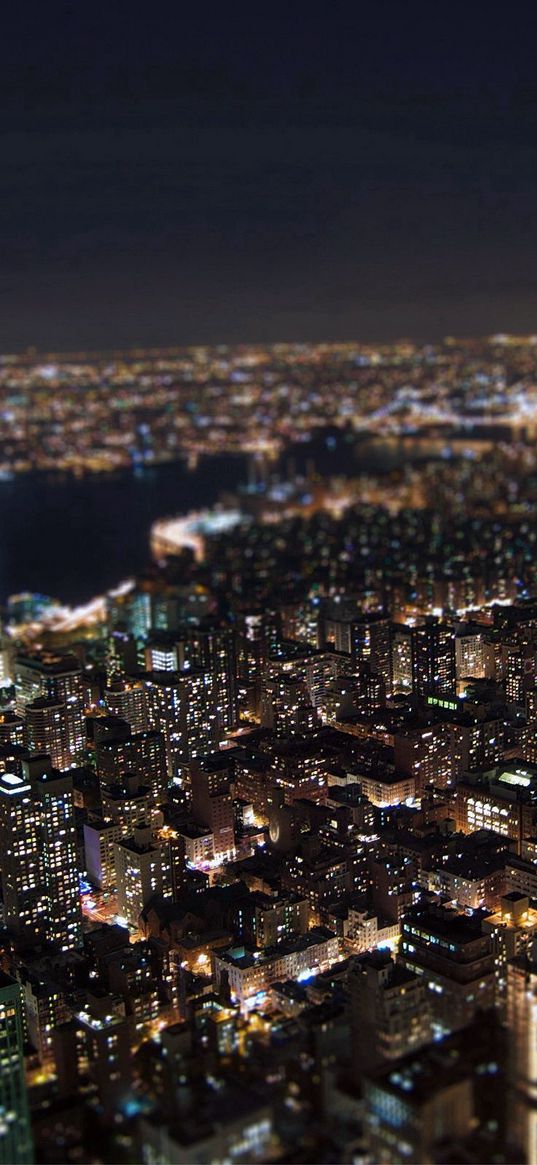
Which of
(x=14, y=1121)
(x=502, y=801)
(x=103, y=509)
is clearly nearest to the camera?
(x=14, y=1121)

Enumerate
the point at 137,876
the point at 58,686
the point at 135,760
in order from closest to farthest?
1. the point at 137,876
2. the point at 135,760
3. the point at 58,686

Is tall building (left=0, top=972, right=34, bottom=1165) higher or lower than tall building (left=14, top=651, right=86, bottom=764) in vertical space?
higher

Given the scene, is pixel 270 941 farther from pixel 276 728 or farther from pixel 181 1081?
pixel 276 728

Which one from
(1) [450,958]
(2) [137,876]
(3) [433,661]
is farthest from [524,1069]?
(3) [433,661]

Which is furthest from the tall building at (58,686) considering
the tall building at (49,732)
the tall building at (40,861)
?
the tall building at (40,861)

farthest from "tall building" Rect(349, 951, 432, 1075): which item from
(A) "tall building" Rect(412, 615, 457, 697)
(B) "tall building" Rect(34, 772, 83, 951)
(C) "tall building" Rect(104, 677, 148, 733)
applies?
(A) "tall building" Rect(412, 615, 457, 697)

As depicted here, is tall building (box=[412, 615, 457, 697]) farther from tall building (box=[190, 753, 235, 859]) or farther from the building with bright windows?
tall building (box=[190, 753, 235, 859])

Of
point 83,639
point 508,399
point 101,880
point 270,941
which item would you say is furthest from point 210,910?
point 508,399

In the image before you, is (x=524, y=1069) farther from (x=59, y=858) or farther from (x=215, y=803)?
(x=215, y=803)
